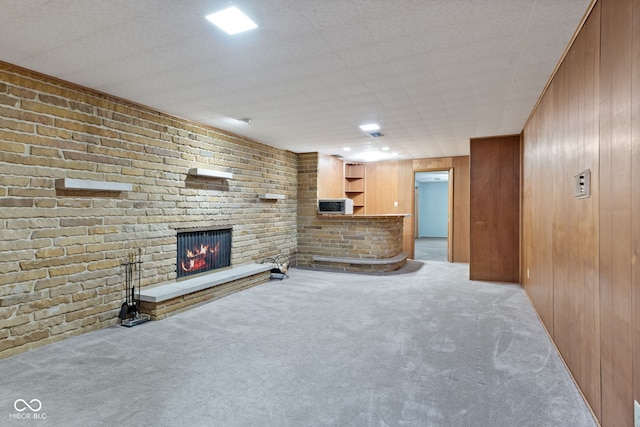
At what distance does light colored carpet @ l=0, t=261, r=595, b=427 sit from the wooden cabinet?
482 cm

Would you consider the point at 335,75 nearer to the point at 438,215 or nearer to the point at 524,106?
the point at 524,106

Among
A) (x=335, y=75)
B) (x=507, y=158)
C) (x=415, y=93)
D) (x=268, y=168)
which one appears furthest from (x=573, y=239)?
(x=268, y=168)

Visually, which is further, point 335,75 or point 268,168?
point 268,168

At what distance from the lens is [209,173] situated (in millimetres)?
4512

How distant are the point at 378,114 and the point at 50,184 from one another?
11.4ft

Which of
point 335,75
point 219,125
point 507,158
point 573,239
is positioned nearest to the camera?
point 573,239

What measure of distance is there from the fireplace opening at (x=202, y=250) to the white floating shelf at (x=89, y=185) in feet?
3.65

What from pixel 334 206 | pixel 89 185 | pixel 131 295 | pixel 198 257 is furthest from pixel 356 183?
pixel 89 185

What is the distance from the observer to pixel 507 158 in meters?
5.32

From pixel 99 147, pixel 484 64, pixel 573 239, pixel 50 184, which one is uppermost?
pixel 484 64

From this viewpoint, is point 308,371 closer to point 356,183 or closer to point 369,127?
point 369,127

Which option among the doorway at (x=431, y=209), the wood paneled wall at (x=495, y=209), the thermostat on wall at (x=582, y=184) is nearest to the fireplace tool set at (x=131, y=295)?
the thermostat on wall at (x=582, y=184)
